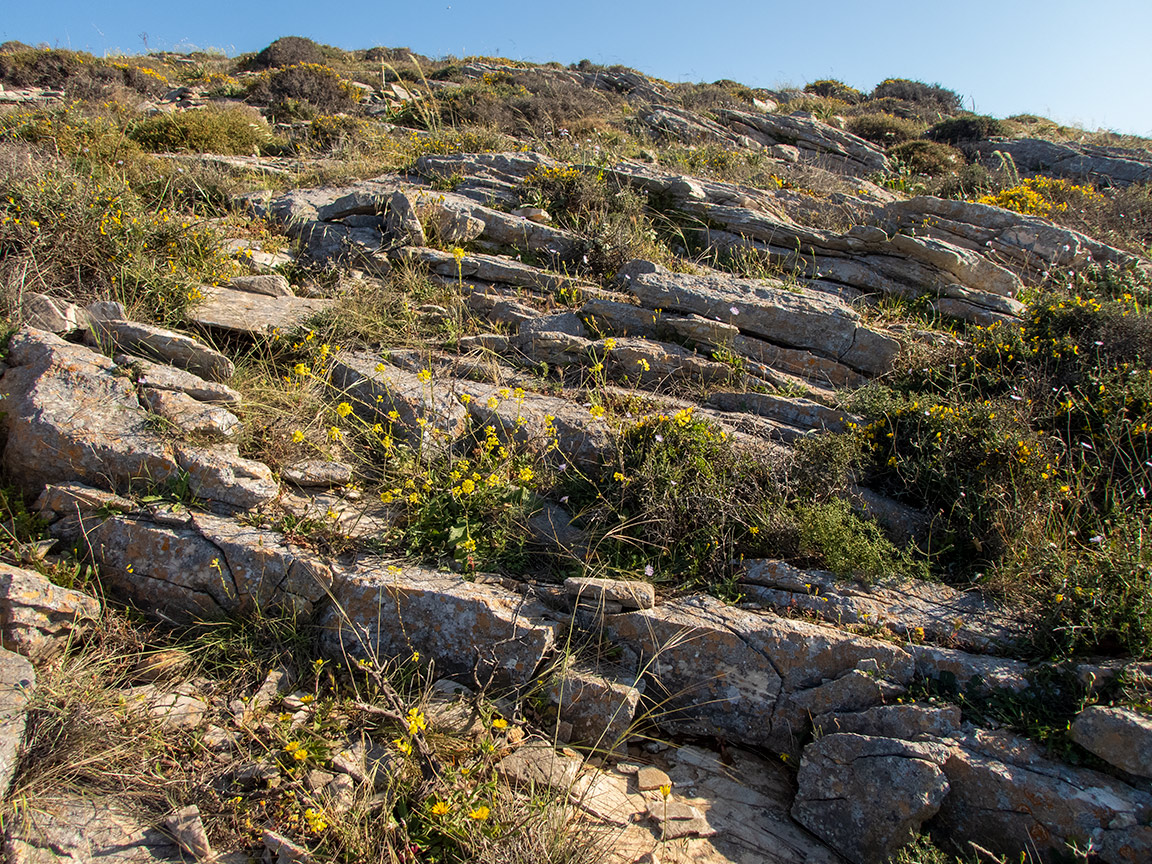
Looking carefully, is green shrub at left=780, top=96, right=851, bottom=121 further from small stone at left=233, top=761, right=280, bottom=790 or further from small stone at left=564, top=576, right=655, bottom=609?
small stone at left=233, top=761, right=280, bottom=790

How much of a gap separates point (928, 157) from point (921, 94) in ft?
40.1

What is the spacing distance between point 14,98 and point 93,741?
1647 cm

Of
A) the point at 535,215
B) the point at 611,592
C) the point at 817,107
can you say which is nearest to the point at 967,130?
the point at 817,107

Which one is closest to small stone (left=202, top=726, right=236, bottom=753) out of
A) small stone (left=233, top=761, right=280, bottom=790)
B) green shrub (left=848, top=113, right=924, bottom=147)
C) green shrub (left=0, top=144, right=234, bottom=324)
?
small stone (left=233, top=761, right=280, bottom=790)

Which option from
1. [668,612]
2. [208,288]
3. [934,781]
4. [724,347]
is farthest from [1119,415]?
[208,288]

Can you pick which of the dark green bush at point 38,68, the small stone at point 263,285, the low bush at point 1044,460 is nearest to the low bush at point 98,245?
the small stone at point 263,285

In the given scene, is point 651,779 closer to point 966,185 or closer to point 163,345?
point 163,345

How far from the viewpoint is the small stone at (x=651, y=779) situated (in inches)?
139

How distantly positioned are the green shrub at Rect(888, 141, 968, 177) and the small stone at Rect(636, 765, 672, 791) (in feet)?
46.2

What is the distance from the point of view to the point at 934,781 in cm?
322

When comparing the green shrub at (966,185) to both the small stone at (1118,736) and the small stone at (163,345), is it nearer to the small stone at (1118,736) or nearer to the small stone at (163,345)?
the small stone at (1118,736)

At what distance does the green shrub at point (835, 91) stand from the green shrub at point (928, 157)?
10.2 meters

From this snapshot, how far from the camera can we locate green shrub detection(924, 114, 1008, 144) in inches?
623

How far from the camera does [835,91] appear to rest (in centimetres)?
2345
